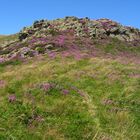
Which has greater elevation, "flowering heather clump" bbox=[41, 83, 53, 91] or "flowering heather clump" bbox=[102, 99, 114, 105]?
"flowering heather clump" bbox=[41, 83, 53, 91]

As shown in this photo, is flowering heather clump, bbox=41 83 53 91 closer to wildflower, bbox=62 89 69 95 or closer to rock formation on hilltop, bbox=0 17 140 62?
wildflower, bbox=62 89 69 95

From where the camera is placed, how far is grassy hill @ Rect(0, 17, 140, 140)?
68.8ft

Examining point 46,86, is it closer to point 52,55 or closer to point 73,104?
point 73,104

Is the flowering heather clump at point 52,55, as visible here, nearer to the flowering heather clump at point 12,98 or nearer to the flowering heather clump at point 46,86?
the flowering heather clump at point 46,86

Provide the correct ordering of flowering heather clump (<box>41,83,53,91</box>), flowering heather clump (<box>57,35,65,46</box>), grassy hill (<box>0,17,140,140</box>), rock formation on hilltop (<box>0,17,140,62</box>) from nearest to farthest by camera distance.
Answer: grassy hill (<box>0,17,140,140</box>)
flowering heather clump (<box>41,83,53,91</box>)
rock formation on hilltop (<box>0,17,140,62</box>)
flowering heather clump (<box>57,35,65,46</box>)

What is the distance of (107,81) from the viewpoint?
33812 mm

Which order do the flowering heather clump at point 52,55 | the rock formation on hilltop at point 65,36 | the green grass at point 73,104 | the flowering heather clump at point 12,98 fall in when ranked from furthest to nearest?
1. the rock formation on hilltop at point 65,36
2. the flowering heather clump at point 52,55
3. the flowering heather clump at point 12,98
4. the green grass at point 73,104

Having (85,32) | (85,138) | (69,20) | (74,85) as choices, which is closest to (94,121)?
(85,138)

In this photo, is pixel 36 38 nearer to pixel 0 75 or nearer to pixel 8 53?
pixel 8 53

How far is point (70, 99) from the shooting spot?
89.1 feet

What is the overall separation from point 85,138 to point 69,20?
45.4 meters

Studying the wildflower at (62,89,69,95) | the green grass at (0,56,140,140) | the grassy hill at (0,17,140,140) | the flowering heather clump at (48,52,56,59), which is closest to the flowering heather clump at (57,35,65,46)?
the flowering heather clump at (48,52,56,59)

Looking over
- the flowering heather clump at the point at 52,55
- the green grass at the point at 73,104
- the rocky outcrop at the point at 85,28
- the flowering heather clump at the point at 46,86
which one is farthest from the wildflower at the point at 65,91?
the rocky outcrop at the point at 85,28

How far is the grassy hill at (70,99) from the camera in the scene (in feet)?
68.8
